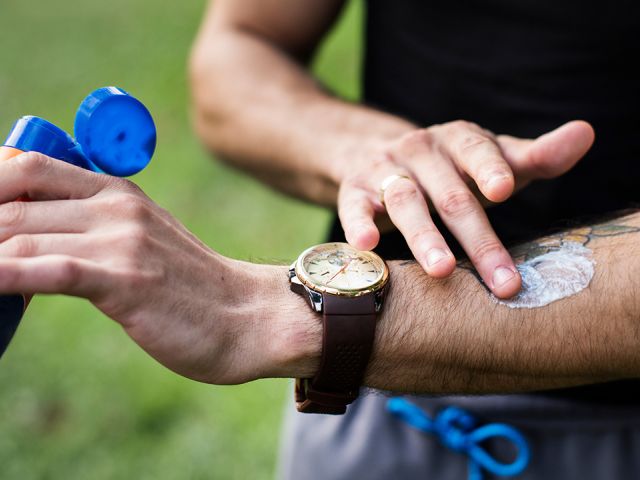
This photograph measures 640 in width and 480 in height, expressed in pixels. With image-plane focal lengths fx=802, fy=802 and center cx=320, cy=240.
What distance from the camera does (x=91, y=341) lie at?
4047 mm

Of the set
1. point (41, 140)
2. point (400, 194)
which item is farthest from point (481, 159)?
point (41, 140)

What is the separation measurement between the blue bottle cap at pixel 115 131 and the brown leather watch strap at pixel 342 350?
1.33ft

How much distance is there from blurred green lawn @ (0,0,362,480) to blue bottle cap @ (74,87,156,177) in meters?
2.34

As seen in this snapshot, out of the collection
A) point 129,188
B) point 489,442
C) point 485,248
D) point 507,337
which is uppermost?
point 129,188

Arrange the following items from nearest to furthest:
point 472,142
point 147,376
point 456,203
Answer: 1. point 456,203
2. point 472,142
3. point 147,376

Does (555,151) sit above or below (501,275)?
Answer: above

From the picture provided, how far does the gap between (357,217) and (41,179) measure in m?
0.61

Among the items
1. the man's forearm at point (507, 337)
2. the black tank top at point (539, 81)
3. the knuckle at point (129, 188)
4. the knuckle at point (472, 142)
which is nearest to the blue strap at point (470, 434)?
the black tank top at point (539, 81)

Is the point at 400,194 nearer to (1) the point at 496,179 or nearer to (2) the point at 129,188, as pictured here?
(1) the point at 496,179

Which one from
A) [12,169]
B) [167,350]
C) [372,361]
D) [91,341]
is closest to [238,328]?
[167,350]

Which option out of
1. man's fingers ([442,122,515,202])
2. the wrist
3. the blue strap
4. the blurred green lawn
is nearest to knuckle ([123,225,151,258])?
the wrist

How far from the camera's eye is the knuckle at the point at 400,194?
157 centimetres

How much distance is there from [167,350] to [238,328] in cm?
13

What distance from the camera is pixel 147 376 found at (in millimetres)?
3838
